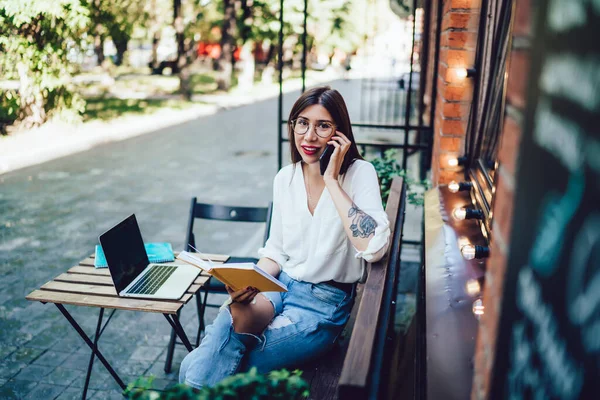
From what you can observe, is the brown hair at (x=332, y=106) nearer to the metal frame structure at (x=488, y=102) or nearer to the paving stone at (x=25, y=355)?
the metal frame structure at (x=488, y=102)

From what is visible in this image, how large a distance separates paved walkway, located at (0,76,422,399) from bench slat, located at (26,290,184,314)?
988mm

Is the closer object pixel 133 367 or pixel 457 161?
pixel 133 367

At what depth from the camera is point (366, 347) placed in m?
1.61

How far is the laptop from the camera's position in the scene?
103 inches

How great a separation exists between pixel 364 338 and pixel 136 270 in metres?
1.60

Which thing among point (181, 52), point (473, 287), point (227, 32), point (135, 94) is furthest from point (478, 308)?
point (135, 94)

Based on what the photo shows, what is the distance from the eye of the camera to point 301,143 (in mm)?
2771

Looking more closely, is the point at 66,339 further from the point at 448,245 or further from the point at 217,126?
the point at 217,126

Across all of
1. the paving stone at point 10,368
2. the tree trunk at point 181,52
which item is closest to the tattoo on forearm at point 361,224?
the paving stone at point 10,368

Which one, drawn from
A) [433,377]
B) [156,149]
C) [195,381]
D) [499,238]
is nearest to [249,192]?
[156,149]

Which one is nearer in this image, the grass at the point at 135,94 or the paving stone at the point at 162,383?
the paving stone at the point at 162,383

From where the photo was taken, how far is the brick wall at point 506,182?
101 centimetres

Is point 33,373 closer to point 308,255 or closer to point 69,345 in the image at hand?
point 69,345

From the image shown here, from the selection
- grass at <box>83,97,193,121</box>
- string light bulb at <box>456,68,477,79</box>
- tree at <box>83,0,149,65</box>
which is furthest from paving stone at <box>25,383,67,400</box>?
grass at <box>83,97,193,121</box>
